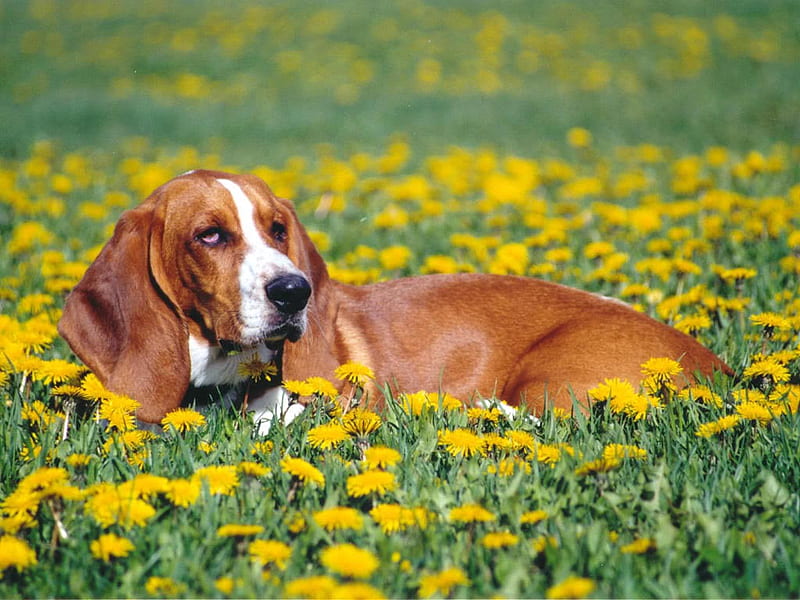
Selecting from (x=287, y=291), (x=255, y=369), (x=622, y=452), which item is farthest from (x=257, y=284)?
(x=622, y=452)

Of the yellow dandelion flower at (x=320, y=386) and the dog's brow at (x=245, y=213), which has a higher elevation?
the dog's brow at (x=245, y=213)

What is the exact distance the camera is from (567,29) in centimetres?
2220

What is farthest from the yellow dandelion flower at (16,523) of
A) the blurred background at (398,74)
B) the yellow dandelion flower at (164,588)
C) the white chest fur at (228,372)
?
the blurred background at (398,74)

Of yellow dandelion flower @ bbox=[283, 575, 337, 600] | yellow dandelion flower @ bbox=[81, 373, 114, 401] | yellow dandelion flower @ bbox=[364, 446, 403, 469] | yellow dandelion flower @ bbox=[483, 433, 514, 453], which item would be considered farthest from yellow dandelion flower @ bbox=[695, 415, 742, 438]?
yellow dandelion flower @ bbox=[81, 373, 114, 401]

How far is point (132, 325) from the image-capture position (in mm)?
3500

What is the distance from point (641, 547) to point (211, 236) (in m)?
2.02

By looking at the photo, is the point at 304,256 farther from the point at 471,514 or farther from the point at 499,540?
the point at 499,540

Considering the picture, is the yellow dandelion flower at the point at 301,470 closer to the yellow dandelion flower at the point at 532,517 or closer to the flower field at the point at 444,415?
the flower field at the point at 444,415

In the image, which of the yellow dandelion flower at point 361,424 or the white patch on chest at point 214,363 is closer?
the yellow dandelion flower at point 361,424

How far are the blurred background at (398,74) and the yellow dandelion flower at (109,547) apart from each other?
361 inches

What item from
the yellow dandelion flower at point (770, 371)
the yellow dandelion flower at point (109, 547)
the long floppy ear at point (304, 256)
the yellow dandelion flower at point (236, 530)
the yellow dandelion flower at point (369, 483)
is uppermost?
the long floppy ear at point (304, 256)

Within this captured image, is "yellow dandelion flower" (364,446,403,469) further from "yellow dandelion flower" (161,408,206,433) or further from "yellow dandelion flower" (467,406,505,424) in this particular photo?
"yellow dandelion flower" (161,408,206,433)

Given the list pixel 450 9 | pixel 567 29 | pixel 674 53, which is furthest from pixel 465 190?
pixel 450 9

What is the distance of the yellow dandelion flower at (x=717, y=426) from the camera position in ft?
9.57
